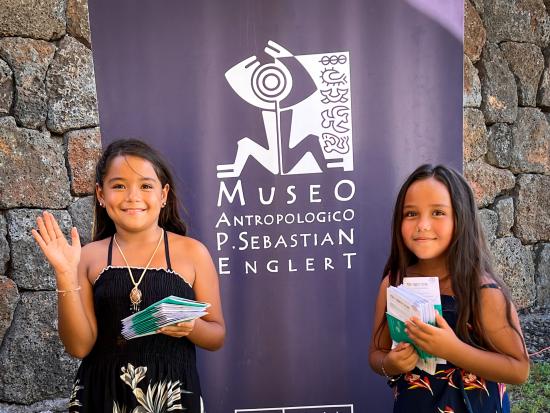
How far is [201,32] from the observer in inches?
127

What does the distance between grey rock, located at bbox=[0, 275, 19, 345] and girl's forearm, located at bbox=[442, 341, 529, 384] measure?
2694mm

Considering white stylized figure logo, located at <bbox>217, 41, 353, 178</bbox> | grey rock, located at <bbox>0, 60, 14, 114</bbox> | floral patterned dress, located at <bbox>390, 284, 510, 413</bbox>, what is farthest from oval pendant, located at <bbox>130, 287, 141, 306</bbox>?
grey rock, located at <bbox>0, 60, 14, 114</bbox>

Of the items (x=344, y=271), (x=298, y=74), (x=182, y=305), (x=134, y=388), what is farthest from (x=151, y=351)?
(x=298, y=74)

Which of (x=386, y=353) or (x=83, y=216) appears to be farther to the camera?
(x=83, y=216)

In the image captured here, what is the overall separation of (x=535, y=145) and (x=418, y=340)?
10.1ft

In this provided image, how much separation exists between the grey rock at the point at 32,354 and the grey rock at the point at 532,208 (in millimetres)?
3393

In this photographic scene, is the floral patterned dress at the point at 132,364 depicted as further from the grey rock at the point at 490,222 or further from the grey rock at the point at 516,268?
the grey rock at the point at 516,268

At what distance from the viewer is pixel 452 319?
2125 mm

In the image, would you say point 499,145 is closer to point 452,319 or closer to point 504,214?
point 504,214

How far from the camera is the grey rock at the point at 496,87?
14.0 ft

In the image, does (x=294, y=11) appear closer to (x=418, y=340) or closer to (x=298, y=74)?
(x=298, y=74)

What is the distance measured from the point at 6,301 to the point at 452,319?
271 centimetres

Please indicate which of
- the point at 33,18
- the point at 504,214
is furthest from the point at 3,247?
the point at 504,214

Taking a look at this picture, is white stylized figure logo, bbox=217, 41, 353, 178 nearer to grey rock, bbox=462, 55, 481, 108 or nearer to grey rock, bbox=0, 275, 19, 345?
grey rock, bbox=462, 55, 481, 108
